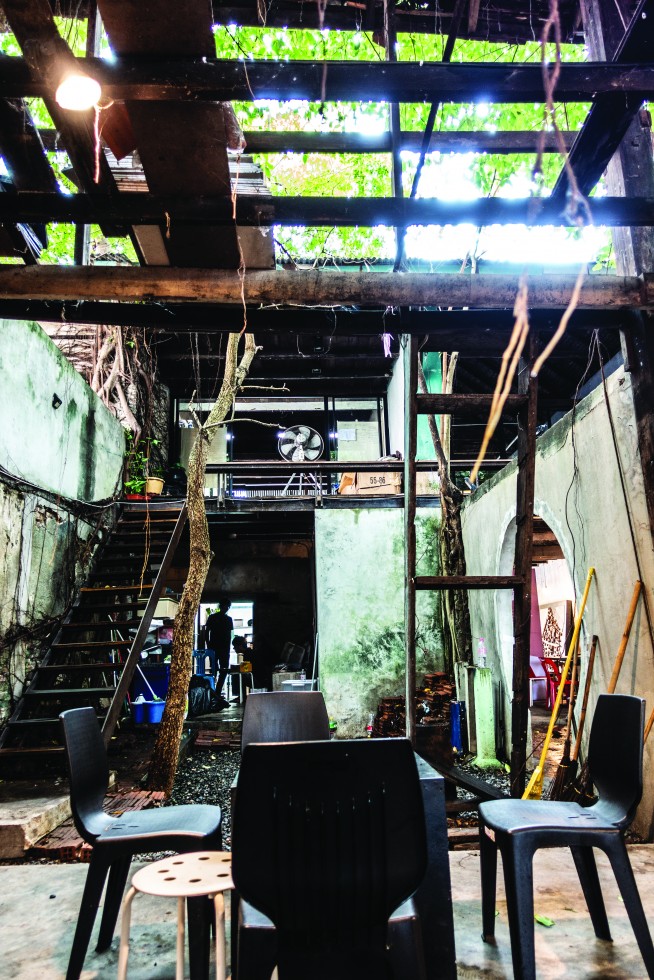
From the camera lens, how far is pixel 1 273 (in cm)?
304

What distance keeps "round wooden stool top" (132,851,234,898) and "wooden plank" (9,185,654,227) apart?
2670mm

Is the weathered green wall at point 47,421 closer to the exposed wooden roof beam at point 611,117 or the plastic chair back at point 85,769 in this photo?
the plastic chair back at point 85,769

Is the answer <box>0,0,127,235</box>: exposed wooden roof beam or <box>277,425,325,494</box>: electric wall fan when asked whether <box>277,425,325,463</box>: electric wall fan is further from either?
<box>0,0,127,235</box>: exposed wooden roof beam

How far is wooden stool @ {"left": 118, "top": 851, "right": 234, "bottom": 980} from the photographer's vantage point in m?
1.91

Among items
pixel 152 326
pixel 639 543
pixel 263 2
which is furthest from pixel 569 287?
pixel 263 2

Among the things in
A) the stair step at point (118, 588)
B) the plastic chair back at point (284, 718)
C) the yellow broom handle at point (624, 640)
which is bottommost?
the plastic chair back at point (284, 718)

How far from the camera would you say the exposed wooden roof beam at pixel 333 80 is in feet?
7.37

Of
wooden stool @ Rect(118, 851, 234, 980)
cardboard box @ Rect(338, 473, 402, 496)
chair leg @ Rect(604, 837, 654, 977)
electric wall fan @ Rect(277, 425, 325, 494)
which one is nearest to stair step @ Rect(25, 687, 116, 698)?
wooden stool @ Rect(118, 851, 234, 980)

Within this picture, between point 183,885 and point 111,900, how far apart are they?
3.34ft

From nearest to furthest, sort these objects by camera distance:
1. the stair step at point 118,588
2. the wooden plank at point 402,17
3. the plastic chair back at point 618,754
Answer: the plastic chair back at point 618,754 → the wooden plank at point 402,17 → the stair step at point 118,588

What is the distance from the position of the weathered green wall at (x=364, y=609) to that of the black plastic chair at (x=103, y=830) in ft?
17.6

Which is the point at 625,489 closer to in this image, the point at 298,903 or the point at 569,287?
the point at 569,287

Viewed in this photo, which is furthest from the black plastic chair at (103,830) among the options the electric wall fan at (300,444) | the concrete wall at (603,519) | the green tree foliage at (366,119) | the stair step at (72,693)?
the electric wall fan at (300,444)

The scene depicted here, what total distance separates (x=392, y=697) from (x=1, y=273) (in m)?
6.62
